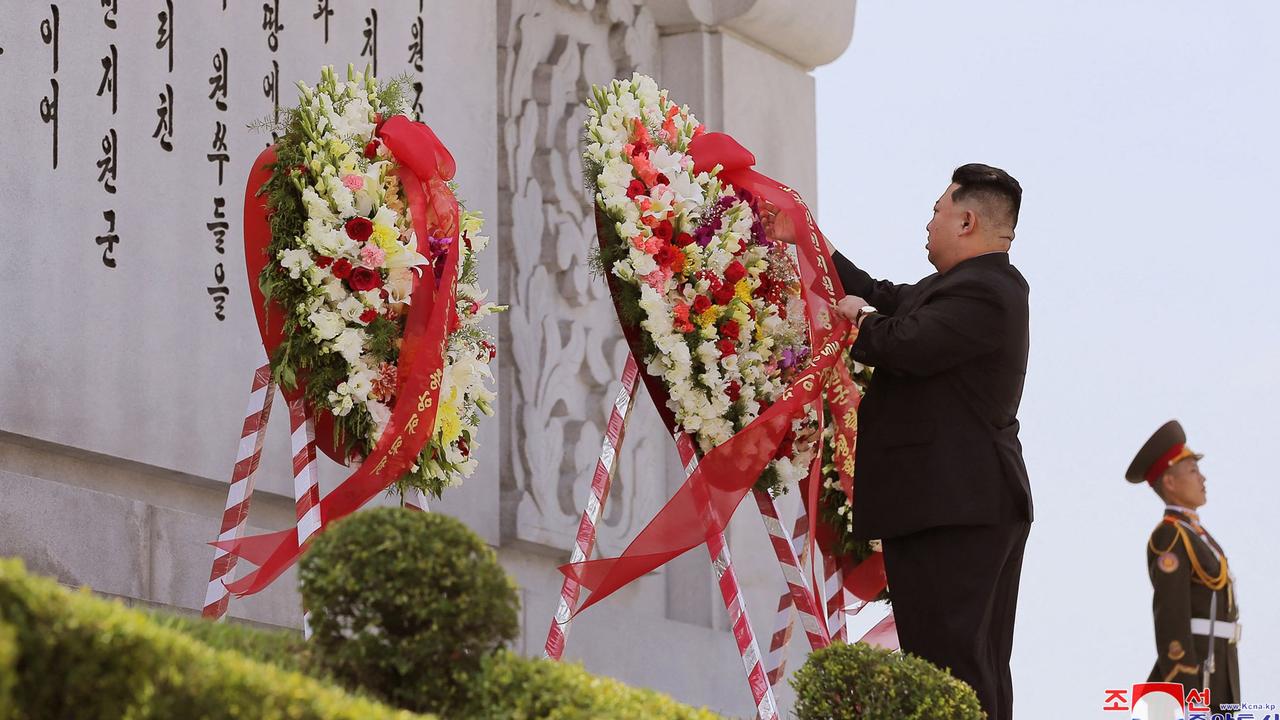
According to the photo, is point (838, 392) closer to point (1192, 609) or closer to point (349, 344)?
point (349, 344)

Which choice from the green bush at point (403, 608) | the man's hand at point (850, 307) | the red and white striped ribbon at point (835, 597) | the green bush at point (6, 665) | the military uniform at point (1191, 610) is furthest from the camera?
the military uniform at point (1191, 610)

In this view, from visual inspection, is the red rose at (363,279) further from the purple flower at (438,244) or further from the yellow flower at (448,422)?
the yellow flower at (448,422)

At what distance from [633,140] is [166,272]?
147 centimetres

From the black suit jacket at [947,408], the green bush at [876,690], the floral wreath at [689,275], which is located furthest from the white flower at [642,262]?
the green bush at [876,690]

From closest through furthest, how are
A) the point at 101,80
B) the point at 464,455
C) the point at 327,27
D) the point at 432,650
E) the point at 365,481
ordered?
1. the point at 432,650
2. the point at 365,481
3. the point at 464,455
4. the point at 101,80
5. the point at 327,27

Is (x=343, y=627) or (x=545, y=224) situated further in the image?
(x=545, y=224)

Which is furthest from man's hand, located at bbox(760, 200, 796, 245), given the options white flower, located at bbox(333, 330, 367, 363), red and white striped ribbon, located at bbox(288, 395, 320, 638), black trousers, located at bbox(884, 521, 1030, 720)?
red and white striped ribbon, located at bbox(288, 395, 320, 638)

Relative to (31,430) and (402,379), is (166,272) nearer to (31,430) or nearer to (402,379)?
(31,430)

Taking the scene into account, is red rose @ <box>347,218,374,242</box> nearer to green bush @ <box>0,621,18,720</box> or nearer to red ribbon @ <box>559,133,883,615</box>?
red ribbon @ <box>559,133,883,615</box>

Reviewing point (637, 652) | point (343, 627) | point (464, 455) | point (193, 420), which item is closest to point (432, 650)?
point (343, 627)

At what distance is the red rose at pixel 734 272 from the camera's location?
4660mm

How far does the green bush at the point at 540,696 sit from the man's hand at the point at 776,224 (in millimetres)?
2339

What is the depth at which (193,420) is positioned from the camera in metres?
5.23

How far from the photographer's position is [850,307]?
15.1 feet
